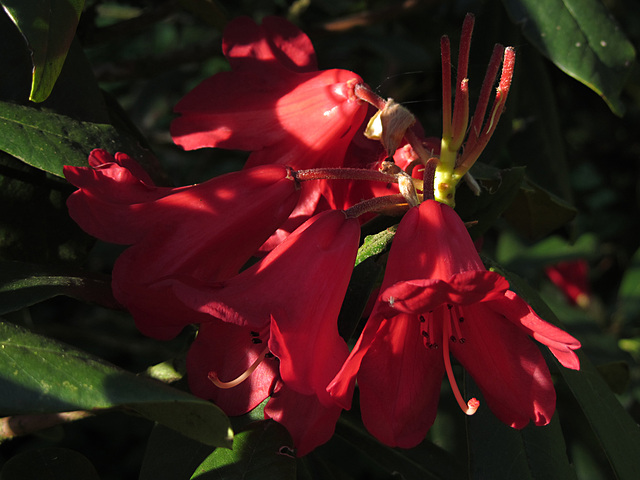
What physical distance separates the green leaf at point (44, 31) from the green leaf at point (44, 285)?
19cm

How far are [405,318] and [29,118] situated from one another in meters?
0.49

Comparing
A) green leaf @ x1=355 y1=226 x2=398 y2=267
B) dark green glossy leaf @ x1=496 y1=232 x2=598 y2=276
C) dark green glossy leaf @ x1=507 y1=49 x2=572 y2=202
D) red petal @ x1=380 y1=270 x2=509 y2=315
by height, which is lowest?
dark green glossy leaf @ x1=496 y1=232 x2=598 y2=276

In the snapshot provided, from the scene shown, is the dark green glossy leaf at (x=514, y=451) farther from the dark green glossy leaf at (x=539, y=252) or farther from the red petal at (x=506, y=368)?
the dark green glossy leaf at (x=539, y=252)

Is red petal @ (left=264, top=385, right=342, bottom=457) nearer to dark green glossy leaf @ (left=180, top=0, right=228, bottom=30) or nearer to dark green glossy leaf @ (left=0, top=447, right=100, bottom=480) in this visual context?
dark green glossy leaf @ (left=0, top=447, right=100, bottom=480)

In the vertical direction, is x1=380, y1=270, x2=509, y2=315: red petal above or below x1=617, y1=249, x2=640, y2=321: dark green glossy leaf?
above

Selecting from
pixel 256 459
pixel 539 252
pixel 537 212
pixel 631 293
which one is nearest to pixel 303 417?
pixel 256 459

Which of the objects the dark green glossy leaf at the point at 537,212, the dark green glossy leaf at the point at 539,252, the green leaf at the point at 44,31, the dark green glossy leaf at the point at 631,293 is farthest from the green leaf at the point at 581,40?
the dark green glossy leaf at the point at 631,293

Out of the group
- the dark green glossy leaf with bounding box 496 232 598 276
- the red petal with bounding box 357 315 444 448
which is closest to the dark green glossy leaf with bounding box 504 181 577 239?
the red petal with bounding box 357 315 444 448

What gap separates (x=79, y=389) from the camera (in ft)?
1.98

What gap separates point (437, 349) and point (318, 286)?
0.16 meters

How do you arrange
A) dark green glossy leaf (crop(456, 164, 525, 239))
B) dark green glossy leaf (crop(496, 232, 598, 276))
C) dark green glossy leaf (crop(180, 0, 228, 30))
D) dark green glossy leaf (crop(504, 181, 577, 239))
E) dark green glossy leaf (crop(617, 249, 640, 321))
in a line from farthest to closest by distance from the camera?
1. dark green glossy leaf (crop(617, 249, 640, 321))
2. dark green glossy leaf (crop(496, 232, 598, 276))
3. dark green glossy leaf (crop(180, 0, 228, 30))
4. dark green glossy leaf (crop(504, 181, 577, 239))
5. dark green glossy leaf (crop(456, 164, 525, 239))

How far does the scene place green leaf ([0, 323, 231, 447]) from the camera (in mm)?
589

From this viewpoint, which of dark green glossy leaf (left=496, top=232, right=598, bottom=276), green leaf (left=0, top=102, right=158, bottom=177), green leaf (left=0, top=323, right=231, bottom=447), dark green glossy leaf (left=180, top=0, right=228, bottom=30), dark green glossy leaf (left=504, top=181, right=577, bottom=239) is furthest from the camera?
dark green glossy leaf (left=496, top=232, right=598, bottom=276)

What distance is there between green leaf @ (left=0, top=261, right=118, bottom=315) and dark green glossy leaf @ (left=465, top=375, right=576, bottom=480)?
454mm
